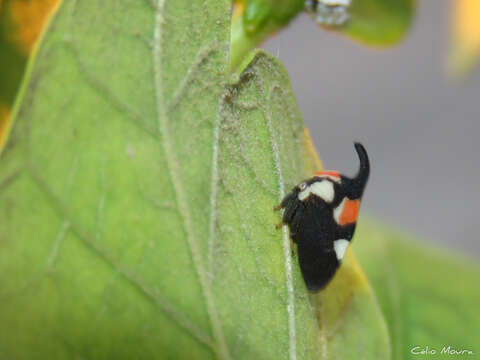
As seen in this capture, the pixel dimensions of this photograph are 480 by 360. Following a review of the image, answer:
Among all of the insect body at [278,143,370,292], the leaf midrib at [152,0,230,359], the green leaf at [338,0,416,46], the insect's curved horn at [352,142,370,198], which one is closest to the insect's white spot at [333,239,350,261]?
the insect body at [278,143,370,292]

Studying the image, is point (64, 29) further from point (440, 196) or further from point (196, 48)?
point (440, 196)

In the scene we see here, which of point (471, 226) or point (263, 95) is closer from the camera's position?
point (263, 95)

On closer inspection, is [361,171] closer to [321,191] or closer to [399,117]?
[321,191]

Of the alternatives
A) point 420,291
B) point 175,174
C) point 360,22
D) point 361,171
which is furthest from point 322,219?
point 420,291

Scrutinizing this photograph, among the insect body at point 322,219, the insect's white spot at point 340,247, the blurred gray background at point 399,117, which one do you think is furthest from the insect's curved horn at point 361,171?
the blurred gray background at point 399,117

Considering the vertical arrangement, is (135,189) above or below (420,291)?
above

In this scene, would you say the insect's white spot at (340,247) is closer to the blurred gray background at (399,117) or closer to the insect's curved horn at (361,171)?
the insect's curved horn at (361,171)

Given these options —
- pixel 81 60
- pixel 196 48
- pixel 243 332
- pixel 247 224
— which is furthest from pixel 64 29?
pixel 243 332
